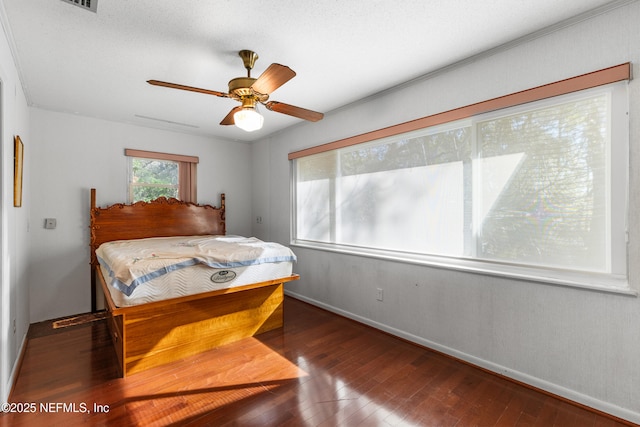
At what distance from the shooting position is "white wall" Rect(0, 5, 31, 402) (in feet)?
6.11

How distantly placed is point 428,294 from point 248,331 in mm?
1769

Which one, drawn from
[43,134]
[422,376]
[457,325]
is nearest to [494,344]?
[457,325]

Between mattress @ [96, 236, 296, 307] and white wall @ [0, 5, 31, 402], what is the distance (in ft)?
1.93

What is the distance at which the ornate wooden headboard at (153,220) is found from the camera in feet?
12.4

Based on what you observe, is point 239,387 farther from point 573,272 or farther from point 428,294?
point 573,272

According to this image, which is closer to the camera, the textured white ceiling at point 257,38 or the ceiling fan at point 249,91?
the textured white ceiling at point 257,38

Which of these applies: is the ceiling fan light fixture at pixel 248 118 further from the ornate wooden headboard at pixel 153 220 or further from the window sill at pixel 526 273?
the ornate wooden headboard at pixel 153 220

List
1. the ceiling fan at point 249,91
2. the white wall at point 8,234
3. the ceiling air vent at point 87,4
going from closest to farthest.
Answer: the ceiling air vent at point 87,4 → the white wall at point 8,234 → the ceiling fan at point 249,91

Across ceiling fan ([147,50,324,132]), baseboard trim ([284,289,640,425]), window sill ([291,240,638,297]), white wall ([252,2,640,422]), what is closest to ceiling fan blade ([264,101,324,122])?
ceiling fan ([147,50,324,132])

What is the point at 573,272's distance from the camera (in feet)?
6.50

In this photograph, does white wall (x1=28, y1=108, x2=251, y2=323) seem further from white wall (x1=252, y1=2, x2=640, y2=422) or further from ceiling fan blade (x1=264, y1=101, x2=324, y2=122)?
white wall (x1=252, y1=2, x2=640, y2=422)

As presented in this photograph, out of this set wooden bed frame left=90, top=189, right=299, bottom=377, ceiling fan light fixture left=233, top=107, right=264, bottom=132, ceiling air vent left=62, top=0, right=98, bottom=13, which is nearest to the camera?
ceiling air vent left=62, top=0, right=98, bottom=13

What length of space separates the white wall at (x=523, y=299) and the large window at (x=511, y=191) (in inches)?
4.2

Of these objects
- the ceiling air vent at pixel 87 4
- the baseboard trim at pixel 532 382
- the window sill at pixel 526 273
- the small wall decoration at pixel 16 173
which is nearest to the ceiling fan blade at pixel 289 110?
the ceiling air vent at pixel 87 4
